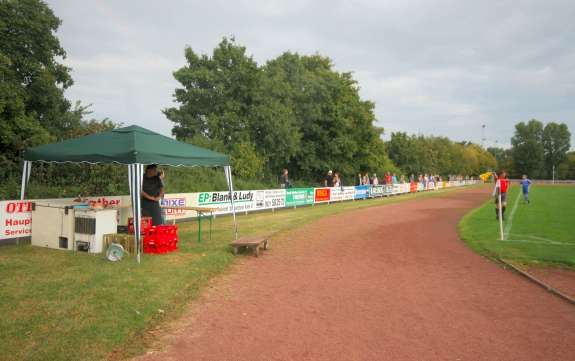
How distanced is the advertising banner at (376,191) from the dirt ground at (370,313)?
25250 millimetres

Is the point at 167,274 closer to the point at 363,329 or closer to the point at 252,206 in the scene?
the point at 363,329

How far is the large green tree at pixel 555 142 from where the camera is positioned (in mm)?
133462

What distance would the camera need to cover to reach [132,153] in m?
8.84

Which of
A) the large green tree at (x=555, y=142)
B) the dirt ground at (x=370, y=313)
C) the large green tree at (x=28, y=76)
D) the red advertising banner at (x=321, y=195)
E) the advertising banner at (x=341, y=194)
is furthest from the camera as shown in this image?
the large green tree at (x=555, y=142)

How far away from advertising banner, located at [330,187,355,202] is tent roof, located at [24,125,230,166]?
18.9 m

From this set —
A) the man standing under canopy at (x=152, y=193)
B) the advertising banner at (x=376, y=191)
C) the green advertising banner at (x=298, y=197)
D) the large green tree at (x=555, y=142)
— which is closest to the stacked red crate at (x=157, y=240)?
the man standing under canopy at (x=152, y=193)

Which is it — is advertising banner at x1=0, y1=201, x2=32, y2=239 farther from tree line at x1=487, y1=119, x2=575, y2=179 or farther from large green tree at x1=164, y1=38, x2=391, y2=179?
tree line at x1=487, y1=119, x2=575, y2=179

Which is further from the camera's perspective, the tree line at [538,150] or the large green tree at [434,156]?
the tree line at [538,150]

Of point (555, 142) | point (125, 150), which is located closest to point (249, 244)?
point (125, 150)

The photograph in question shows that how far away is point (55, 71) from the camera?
21.7 metres

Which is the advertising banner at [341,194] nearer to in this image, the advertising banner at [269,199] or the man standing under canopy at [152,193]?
the advertising banner at [269,199]

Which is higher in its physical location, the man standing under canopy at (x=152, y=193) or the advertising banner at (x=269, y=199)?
the man standing under canopy at (x=152, y=193)

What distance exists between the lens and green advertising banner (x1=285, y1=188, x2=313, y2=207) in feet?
79.1

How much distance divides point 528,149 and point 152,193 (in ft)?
470
